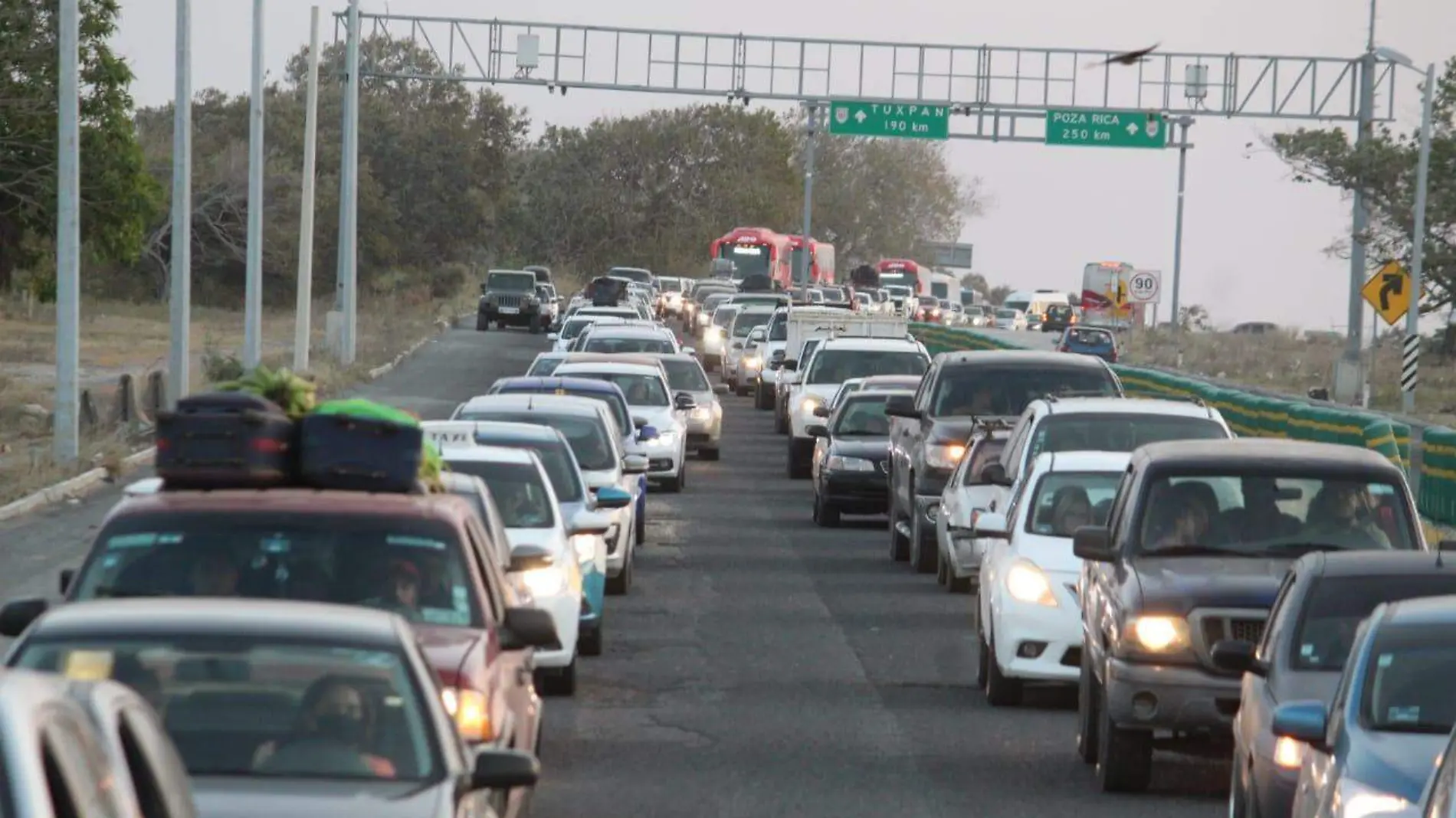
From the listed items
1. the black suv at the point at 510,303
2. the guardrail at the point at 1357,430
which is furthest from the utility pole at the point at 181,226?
the black suv at the point at 510,303

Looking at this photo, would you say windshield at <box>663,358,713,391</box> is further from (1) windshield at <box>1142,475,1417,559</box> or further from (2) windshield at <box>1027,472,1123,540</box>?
(1) windshield at <box>1142,475,1417,559</box>

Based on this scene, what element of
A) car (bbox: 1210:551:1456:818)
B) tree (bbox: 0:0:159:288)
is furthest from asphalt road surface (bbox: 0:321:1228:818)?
tree (bbox: 0:0:159:288)

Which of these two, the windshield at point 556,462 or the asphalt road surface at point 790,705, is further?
the windshield at point 556,462

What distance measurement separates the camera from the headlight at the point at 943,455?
23250 mm

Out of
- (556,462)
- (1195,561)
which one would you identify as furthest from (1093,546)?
(556,462)

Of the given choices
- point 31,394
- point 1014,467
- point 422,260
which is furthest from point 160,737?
point 422,260

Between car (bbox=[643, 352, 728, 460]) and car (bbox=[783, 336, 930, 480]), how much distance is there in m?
1.27

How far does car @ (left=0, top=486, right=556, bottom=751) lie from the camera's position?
938 cm

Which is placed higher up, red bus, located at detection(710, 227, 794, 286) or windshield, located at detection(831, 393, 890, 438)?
red bus, located at detection(710, 227, 794, 286)

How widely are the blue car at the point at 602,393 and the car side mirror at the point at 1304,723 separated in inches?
592

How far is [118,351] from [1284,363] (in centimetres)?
3833

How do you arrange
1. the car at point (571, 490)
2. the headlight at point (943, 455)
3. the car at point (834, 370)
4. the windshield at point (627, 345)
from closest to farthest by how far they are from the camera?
the car at point (571, 490)
the headlight at point (943, 455)
the car at point (834, 370)
the windshield at point (627, 345)

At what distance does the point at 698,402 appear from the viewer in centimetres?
3725

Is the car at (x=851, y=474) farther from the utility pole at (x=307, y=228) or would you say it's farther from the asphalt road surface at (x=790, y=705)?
the utility pole at (x=307, y=228)
